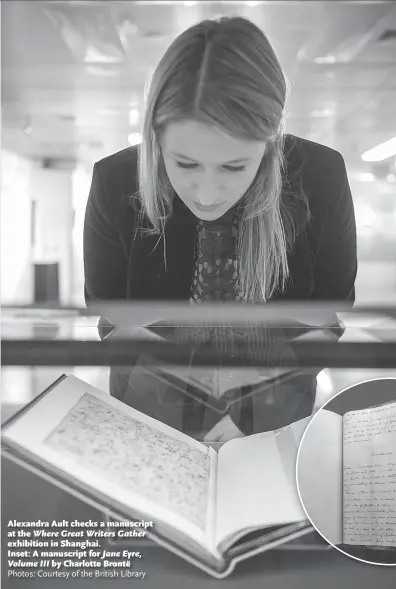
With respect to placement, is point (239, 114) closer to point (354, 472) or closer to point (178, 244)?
point (178, 244)

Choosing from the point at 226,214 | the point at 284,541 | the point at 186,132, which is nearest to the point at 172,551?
the point at 284,541

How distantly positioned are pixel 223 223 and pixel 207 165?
0.10 meters

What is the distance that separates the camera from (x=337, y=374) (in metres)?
1.10

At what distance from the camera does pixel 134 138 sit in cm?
107

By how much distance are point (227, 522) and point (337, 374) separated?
0.96 ft

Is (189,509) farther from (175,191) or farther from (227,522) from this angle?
(175,191)

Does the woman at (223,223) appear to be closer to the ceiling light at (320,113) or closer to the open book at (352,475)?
the ceiling light at (320,113)

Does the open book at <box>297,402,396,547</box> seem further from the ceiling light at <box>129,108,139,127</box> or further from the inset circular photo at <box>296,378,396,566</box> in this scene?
the ceiling light at <box>129,108,139,127</box>

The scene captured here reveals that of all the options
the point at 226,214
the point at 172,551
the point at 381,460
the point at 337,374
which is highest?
the point at 226,214

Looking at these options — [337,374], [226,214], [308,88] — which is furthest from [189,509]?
[308,88]

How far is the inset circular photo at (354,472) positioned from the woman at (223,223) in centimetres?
18

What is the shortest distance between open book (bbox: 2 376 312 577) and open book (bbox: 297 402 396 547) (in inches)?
1.0

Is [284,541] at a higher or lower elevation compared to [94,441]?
lower

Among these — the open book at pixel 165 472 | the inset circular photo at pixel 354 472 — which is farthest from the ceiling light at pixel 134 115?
the inset circular photo at pixel 354 472
